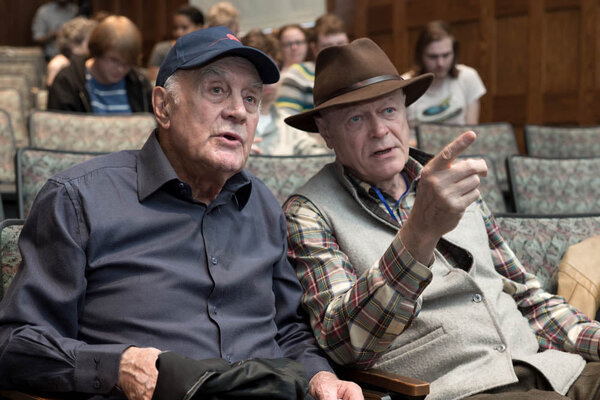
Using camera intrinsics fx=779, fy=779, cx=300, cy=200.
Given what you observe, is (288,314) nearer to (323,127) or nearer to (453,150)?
(323,127)

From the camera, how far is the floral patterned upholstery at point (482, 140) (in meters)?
3.94

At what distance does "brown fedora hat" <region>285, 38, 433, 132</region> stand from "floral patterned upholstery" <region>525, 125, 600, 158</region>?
92.3 inches

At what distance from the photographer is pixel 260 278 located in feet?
5.49

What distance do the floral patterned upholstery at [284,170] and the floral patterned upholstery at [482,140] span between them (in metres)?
1.50

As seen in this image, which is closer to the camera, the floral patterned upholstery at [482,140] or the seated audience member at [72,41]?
the floral patterned upholstery at [482,140]

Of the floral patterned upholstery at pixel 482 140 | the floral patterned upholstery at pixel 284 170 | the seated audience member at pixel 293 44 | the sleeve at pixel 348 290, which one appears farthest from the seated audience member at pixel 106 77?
the sleeve at pixel 348 290

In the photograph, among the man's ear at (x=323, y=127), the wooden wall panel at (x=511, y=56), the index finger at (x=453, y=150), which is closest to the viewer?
the index finger at (x=453, y=150)

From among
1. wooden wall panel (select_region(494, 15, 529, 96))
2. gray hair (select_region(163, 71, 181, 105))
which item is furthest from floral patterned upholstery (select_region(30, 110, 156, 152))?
wooden wall panel (select_region(494, 15, 529, 96))

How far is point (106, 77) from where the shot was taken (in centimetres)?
407

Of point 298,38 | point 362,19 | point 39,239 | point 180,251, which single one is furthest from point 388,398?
point 362,19

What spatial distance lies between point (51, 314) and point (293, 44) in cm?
373

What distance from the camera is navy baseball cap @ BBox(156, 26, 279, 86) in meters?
1.59

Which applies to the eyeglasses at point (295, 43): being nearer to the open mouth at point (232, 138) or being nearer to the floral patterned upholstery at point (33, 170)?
the floral patterned upholstery at point (33, 170)

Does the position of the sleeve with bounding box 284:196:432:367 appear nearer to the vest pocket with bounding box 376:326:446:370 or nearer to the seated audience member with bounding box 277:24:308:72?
the vest pocket with bounding box 376:326:446:370
